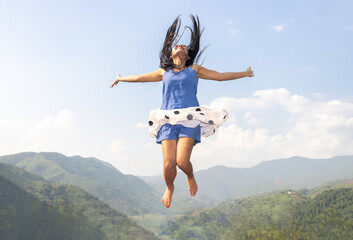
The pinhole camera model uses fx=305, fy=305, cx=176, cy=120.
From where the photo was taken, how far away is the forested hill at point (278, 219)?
88938 mm

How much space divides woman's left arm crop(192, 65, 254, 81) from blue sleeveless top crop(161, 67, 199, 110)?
0.20 meters

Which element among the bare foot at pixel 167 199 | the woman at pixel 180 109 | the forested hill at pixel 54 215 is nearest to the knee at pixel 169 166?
the woman at pixel 180 109

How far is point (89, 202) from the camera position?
390 feet

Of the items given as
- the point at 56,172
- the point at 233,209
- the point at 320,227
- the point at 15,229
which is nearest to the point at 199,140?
the point at 15,229

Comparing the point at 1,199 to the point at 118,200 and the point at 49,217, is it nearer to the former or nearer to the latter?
the point at 49,217

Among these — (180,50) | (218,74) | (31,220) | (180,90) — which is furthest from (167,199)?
(31,220)

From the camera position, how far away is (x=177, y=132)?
3.53m

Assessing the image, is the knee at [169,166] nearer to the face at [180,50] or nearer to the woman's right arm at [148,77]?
the woman's right arm at [148,77]

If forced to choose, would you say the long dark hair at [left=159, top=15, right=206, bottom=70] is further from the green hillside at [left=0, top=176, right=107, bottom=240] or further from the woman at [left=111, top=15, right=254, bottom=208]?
the green hillside at [left=0, top=176, right=107, bottom=240]

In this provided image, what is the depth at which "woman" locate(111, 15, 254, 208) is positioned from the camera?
344 centimetres

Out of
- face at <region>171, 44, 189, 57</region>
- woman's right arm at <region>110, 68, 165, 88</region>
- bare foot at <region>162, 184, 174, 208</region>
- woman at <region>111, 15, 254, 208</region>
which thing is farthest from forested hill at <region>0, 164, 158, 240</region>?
face at <region>171, 44, 189, 57</region>

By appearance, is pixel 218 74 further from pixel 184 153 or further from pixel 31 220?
pixel 31 220

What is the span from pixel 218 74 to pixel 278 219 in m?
119

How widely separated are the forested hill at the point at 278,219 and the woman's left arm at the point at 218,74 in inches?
3684
